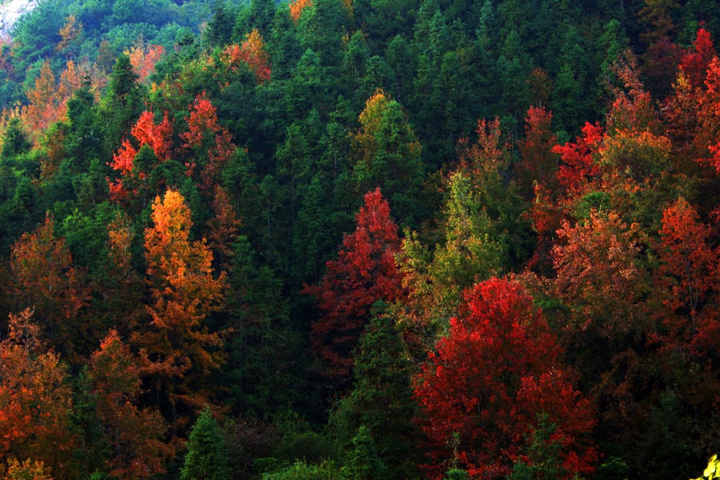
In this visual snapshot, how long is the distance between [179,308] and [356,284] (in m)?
11.8

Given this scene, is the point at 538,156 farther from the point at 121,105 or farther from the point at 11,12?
the point at 11,12

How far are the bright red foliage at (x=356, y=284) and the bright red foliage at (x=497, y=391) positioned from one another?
15851 millimetres

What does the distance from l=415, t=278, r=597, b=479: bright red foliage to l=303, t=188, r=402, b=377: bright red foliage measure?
1585 cm

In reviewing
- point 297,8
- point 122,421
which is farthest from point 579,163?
point 297,8

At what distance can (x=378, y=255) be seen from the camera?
54719mm

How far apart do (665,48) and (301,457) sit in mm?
52471

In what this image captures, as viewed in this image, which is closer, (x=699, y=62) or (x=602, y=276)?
(x=602, y=276)

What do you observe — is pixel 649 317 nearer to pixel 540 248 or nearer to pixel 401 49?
pixel 540 248

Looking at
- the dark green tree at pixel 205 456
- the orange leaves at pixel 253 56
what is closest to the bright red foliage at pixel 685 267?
the dark green tree at pixel 205 456

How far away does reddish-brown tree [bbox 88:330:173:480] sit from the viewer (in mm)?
38734

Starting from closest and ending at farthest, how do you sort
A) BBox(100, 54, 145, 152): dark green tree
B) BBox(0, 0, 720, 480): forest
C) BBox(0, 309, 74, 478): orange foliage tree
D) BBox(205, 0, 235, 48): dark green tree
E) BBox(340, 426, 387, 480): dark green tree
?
BBox(340, 426, 387, 480): dark green tree
BBox(0, 0, 720, 480): forest
BBox(0, 309, 74, 478): orange foliage tree
BBox(100, 54, 145, 152): dark green tree
BBox(205, 0, 235, 48): dark green tree

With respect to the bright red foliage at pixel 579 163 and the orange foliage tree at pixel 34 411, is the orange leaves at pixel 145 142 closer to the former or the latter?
the orange foliage tree at pixel 34 411

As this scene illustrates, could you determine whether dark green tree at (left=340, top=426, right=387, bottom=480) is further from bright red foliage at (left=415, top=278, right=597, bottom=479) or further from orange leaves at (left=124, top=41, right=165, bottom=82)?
orange leaves at (left=124, top=41, right=165, bottom=82)

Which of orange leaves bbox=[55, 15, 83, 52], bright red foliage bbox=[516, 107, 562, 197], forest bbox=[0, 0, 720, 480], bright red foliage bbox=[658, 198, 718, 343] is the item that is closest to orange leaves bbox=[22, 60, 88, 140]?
orange leaves bbox=[55, 15, 83, 52]
